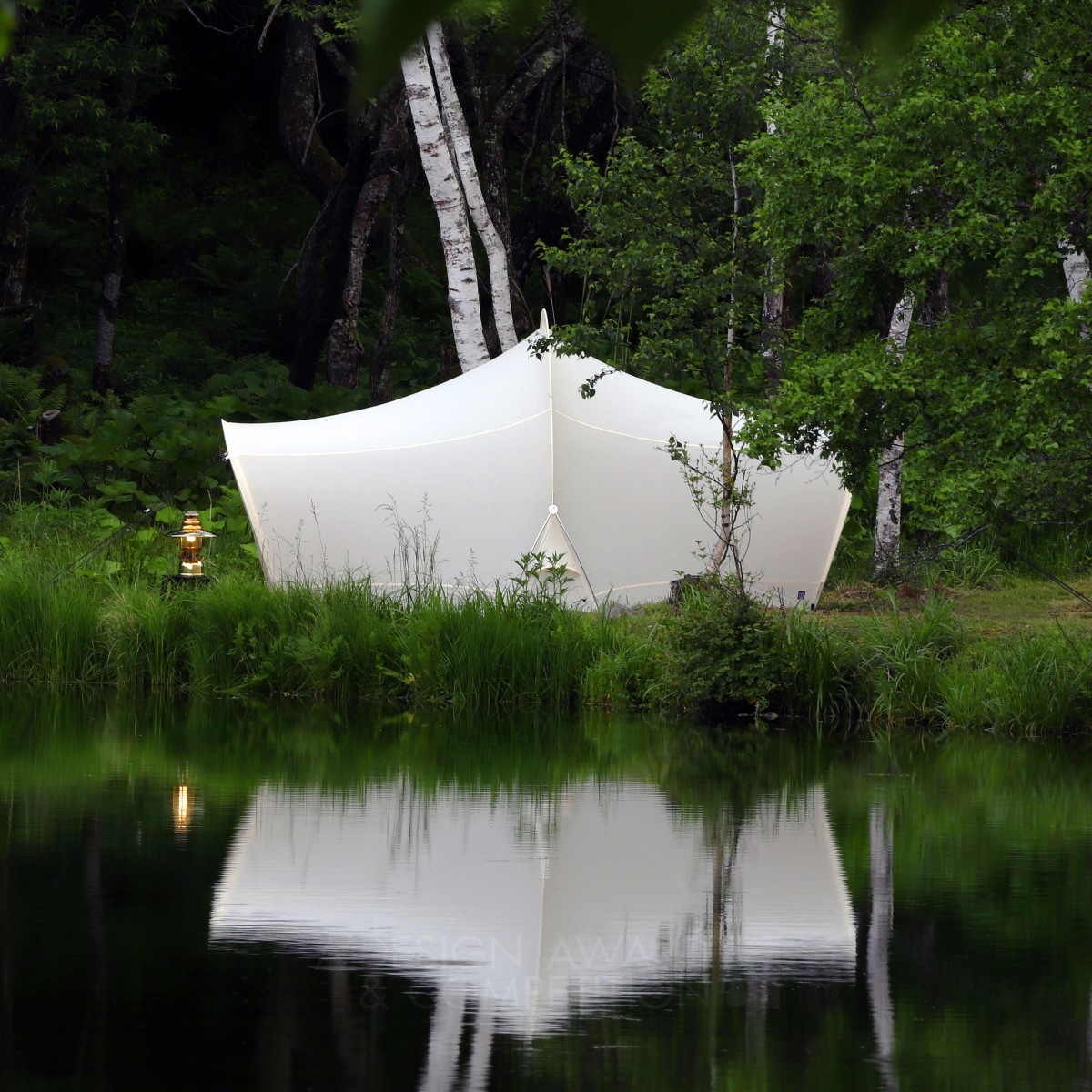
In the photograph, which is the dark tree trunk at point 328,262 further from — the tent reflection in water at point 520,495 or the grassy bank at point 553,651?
the grassy bank at point 553,651

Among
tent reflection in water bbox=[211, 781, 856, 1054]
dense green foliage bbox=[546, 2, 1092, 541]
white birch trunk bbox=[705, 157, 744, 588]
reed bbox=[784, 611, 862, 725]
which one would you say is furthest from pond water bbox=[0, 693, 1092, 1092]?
white birch trunk bbox=[705, 157, 744, 588]

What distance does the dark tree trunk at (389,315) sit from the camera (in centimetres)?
2119

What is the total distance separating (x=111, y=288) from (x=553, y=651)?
1242cm

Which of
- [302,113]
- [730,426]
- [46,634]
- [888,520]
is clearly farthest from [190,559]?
[302,113]

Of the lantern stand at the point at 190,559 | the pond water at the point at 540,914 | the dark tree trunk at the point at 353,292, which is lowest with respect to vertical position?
the pond water at the point at 540,914

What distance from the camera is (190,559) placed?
15000 mm

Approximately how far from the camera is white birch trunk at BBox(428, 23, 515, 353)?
17156 mm

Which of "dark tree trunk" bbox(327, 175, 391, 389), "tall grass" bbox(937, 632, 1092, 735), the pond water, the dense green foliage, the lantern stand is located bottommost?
the pond water

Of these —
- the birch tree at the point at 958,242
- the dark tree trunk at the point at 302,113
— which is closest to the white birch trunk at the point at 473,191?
the dark tree trunk at the point at 302,113

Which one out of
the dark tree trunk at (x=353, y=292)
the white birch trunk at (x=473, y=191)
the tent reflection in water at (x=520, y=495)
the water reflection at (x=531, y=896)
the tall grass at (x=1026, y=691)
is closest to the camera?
the water reflection at (x=531, y=896)

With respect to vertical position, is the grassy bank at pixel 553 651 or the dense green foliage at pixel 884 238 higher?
the dense green foliage at pixel 884 238

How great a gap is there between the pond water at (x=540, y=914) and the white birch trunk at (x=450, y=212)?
714 cm

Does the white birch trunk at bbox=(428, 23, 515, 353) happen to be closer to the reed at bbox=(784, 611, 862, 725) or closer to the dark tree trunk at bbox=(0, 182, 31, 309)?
the reed at bbox=(784, 611, 862, 725)

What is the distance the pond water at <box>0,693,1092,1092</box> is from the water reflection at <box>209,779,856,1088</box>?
2 cm
